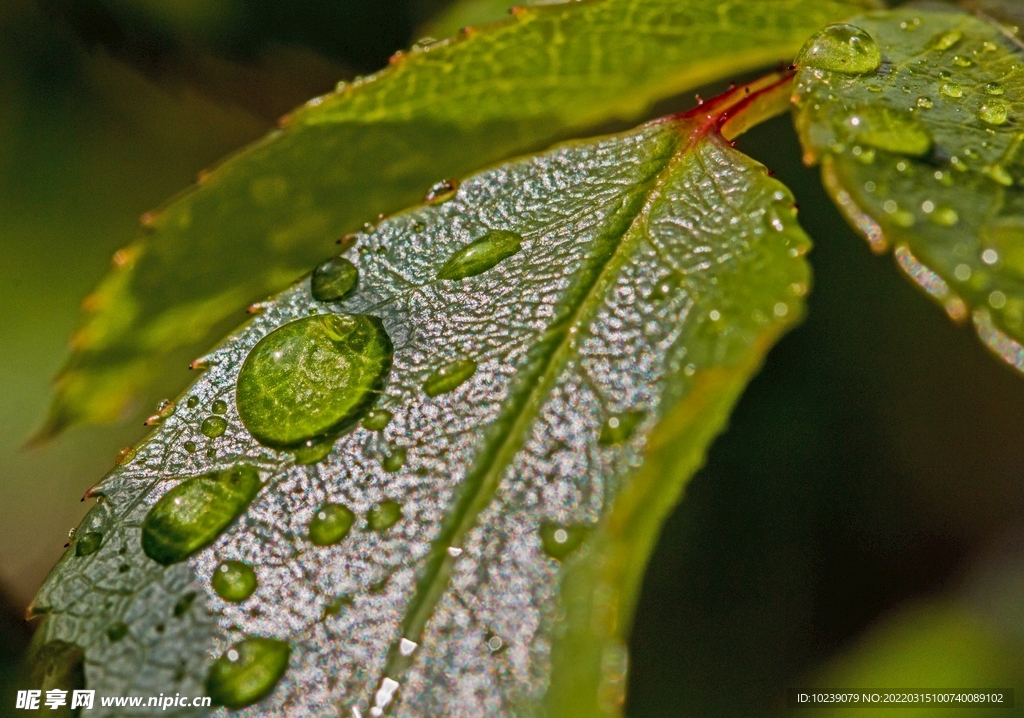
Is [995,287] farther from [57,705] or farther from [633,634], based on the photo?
[633,634]

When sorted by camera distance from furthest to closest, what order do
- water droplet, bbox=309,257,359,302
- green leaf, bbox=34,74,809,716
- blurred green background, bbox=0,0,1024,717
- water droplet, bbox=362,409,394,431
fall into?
1. blurred green background, bbox=0,0,1024,717
2. water droplet, bbox=309,257,359,302
3. water droplet, bbox=362,409,394,431
4. green leaf, bbox=34,74,809,716

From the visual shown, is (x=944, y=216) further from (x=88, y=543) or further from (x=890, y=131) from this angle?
(x=88, y=543)

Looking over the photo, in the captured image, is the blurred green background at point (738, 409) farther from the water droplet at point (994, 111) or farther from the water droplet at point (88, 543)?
the water droplet at point (88, 543)

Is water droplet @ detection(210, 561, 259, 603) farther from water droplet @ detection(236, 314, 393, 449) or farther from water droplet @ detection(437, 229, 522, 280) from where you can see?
water droplet @ detection(437, 229, 522, 280)

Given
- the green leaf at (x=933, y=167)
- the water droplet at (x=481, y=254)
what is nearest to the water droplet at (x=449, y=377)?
the water droplet at (x=481, y=254)

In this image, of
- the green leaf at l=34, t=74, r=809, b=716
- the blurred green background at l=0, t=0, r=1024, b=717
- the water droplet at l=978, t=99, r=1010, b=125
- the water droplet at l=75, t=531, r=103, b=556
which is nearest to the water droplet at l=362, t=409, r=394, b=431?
the green leaf at l=34, t=74, r=809, b=716
